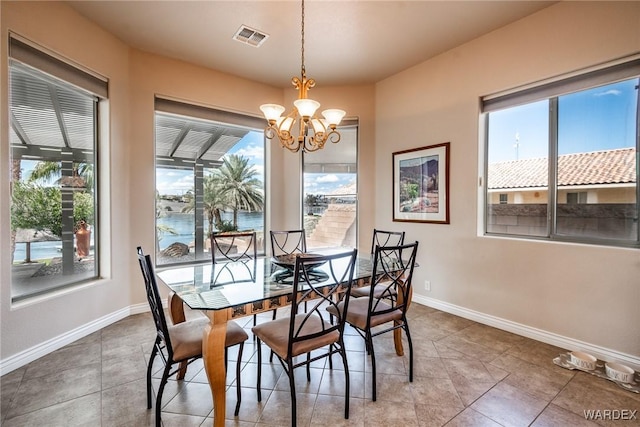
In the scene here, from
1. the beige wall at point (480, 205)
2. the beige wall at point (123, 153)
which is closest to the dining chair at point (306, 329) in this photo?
the beige wall at point (480, 205)

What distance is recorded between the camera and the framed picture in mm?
3484

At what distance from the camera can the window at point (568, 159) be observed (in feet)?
7.77

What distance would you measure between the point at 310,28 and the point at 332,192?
2161 mm

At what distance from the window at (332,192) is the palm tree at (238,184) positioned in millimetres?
746

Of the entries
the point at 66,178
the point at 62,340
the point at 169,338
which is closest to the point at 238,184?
the point at 66,178

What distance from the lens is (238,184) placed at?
4.20m

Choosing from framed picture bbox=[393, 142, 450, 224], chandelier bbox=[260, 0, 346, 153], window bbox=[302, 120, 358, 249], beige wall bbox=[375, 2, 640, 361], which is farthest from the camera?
window bbox=[302, 120, 358, 249]

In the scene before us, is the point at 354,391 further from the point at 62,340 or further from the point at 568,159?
the point at 568,159

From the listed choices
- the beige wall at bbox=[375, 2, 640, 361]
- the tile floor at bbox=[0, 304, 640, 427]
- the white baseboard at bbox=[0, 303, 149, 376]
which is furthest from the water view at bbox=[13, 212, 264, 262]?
the beige wall at bbox=[375, 2, 640, 361]

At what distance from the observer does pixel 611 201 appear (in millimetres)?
2453

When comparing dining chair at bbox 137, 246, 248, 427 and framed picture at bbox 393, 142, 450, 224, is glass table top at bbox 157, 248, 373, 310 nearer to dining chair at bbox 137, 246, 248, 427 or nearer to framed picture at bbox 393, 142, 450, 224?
dining chair at bbox 137, 246, 248, 427

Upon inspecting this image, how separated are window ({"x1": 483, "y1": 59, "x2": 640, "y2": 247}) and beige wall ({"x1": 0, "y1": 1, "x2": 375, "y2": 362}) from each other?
5.51ft

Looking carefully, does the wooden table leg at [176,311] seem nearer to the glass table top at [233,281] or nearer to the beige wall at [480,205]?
the glass table top at [233,281]

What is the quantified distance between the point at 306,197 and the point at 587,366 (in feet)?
11.4
